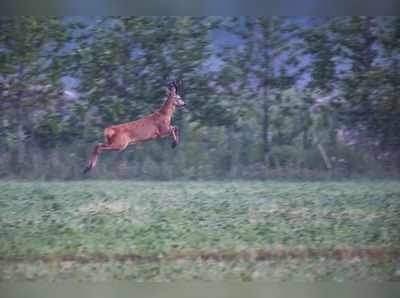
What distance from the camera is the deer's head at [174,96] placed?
6125 millimetres

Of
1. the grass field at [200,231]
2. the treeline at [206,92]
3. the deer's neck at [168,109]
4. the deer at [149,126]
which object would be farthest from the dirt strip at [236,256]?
the deer's neck at [168,109]

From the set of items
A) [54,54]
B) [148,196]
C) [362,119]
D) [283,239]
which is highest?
[54,54]

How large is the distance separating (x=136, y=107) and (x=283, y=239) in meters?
1.71

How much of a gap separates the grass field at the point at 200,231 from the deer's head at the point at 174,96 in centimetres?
71

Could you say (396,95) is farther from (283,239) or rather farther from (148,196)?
(148,196)

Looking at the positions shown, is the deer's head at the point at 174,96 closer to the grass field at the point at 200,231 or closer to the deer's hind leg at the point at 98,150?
the deer's hind leg at the point at 98,150

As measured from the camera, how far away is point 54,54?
6.09 m

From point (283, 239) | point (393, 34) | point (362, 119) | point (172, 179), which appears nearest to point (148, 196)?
point (172, 179)

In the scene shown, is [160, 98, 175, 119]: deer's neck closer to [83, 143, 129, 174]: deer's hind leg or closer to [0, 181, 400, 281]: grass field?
[83, 143, 129, 174]: deer's hind leg

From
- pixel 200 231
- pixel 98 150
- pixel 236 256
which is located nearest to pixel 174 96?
pixel 98 150

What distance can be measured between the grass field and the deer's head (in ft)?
2.32

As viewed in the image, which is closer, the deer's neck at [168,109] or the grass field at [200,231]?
the grass field at [200,231]

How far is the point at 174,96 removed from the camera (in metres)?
6.13

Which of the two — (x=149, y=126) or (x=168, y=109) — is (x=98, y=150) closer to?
(x=149, y=126)
